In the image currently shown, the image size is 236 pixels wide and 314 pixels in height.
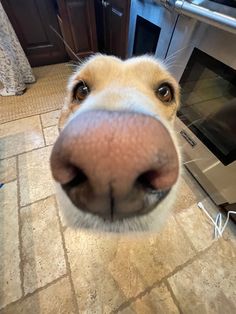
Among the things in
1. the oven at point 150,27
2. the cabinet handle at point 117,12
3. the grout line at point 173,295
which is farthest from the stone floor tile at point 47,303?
the cabinet handle at point 117,12

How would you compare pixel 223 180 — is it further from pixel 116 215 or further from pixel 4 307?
pixel 4 307

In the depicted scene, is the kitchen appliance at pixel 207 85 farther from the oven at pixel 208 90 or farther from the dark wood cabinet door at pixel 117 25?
the dark wood cabinet door at pixel 117 25

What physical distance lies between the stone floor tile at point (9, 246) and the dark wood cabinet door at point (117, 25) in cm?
171

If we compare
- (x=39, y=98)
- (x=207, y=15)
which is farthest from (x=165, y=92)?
(x=39, y=98)

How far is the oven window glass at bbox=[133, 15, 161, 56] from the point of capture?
1.36m

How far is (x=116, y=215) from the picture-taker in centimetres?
40

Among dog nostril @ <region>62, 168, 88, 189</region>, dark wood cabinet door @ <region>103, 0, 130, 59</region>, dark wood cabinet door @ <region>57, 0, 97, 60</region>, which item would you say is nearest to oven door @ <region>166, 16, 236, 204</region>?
dark wood cabinet door @ <region>103, 0, 130, 59</region>

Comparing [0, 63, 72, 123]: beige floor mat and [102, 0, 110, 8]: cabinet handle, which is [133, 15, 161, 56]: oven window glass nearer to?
[102, 0, 110, 8]: cabinet handle

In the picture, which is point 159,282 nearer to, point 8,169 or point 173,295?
point 173,295

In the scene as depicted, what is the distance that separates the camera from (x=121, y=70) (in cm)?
76

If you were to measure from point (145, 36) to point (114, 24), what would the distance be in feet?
1.80

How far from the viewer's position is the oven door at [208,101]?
3.03ft

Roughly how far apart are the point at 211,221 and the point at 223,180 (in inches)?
14.8

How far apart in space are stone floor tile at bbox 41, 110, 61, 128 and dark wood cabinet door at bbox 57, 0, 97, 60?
0.71 meters
